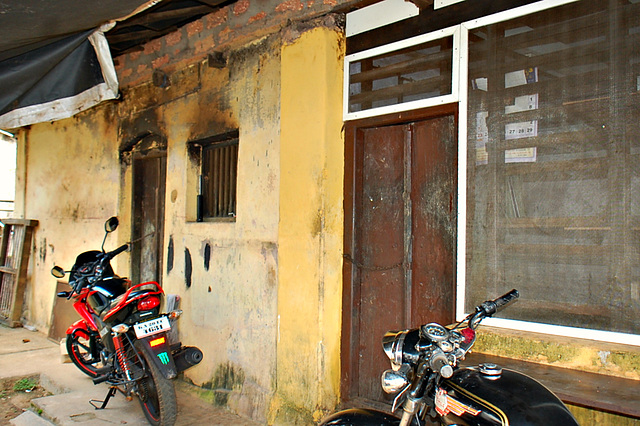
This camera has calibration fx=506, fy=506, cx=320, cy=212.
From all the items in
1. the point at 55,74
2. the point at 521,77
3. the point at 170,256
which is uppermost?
the point at 55,74

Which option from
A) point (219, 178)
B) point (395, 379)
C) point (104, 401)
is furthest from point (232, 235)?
point (395, 379)

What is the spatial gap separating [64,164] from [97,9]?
4307 millimetres

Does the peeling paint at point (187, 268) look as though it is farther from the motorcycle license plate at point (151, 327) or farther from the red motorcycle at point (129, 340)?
the motorcycle license plate at point (151, 327)

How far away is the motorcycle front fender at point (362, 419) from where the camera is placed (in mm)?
2090

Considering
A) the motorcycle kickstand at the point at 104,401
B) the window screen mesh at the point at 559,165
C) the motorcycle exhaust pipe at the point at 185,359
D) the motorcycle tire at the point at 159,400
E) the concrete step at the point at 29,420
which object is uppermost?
the window screen mesh at the point at 559,165

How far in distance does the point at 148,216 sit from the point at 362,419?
4484mm

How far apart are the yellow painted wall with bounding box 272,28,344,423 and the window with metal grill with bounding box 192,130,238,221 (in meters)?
1.06

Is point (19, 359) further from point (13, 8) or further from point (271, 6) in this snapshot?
point (271, 6)

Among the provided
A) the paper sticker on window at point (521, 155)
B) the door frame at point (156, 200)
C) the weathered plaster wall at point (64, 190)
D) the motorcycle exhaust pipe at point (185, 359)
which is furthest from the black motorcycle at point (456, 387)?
the weathered plaster wall at point (64, 190)

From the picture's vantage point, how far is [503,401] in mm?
1737

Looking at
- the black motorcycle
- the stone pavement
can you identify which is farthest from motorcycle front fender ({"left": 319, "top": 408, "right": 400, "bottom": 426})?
the stone pavement

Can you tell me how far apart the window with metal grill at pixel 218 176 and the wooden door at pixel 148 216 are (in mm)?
806

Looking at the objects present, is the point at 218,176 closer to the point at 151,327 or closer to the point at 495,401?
the point at 151,327

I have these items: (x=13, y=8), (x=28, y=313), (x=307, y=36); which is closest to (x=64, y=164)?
(x=28, y=313)
